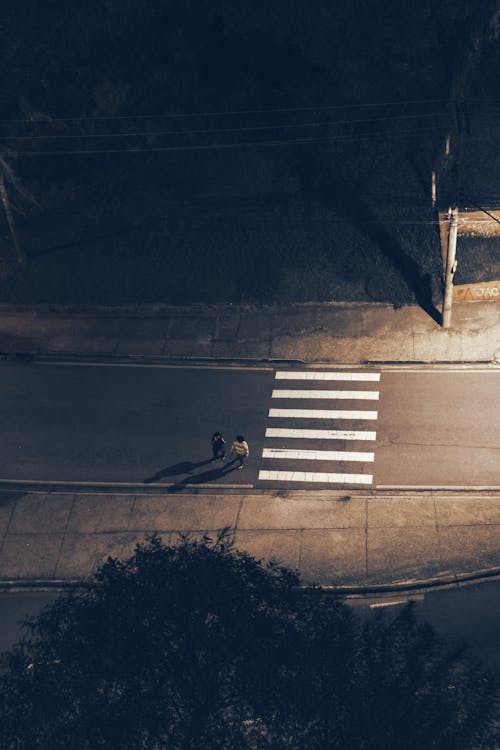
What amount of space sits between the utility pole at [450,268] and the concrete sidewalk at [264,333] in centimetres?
69

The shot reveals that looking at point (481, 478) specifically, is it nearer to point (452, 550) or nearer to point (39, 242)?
point (452, 550)

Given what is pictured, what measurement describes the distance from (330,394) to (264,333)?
163 inches

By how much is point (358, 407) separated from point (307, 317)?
4.99m

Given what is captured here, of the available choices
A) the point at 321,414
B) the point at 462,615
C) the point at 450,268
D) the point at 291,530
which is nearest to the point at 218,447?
the point at 291,530

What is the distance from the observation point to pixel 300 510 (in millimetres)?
26047

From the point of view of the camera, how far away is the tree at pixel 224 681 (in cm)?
1509

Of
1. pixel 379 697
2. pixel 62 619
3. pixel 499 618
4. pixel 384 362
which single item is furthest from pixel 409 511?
pixel 62 619

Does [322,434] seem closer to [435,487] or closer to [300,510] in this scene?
[300,510]

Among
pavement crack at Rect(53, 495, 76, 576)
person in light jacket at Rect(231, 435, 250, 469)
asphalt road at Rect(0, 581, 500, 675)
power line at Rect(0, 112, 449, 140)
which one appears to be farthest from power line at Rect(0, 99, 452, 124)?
asphalt road at Rect(0, 581, 500, 675)

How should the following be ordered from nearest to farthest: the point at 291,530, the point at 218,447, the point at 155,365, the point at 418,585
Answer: the point at 418,585
the point at 291,530
the point at 218,447
the point at 155,365

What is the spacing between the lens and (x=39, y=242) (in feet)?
117

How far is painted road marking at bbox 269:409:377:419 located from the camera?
2867 centimetres

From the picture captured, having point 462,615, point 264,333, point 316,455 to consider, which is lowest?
point 462,615

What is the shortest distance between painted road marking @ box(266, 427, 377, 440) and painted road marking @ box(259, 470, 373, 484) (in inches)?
61.2
